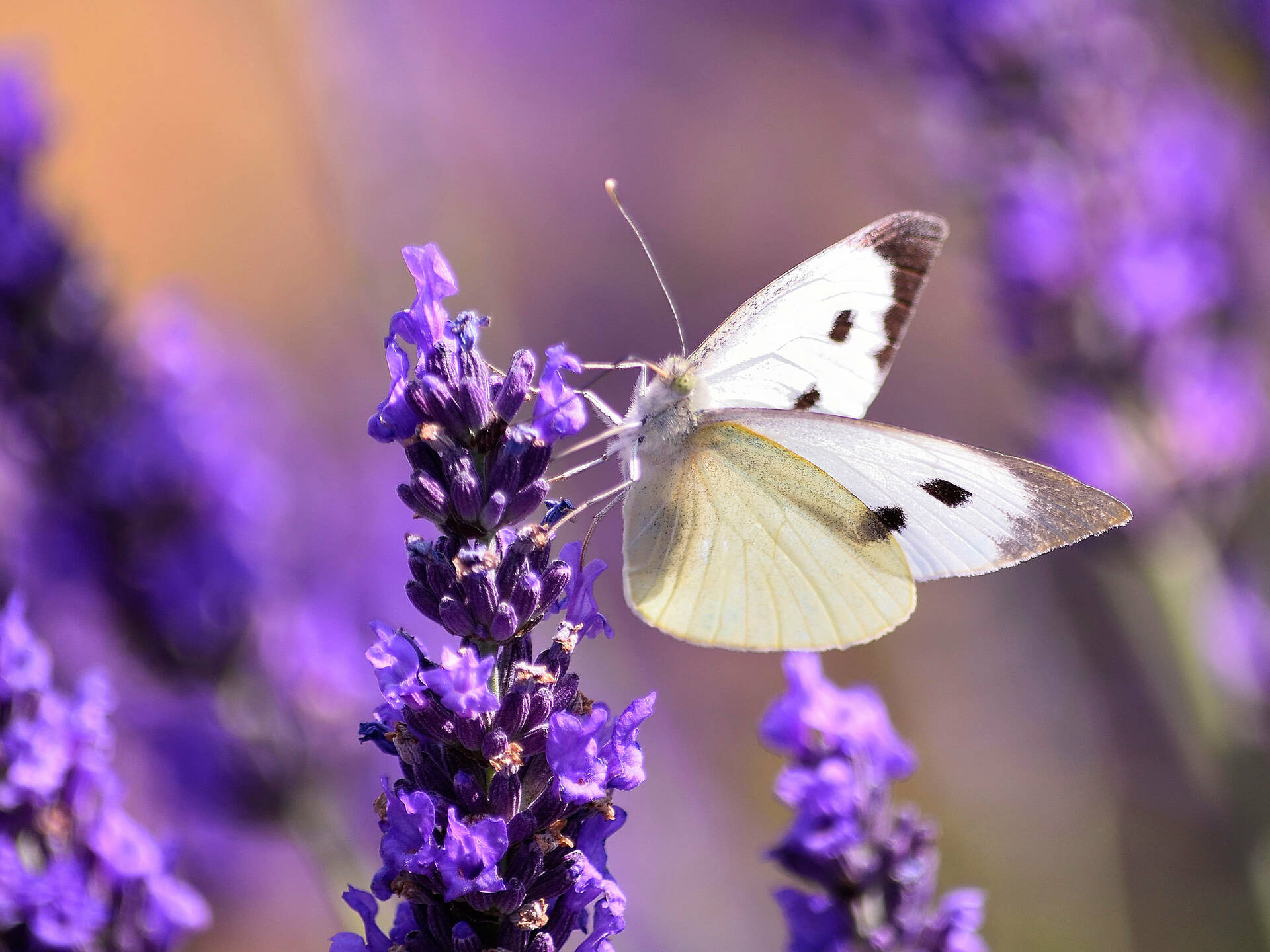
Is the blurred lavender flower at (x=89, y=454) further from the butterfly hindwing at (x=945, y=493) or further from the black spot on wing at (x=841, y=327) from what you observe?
the black spot on wing at (x=841, y=327)

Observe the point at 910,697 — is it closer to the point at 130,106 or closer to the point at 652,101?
the point at 652,101

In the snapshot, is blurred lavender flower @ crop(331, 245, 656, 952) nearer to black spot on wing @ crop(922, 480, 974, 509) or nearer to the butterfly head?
the butterfly head

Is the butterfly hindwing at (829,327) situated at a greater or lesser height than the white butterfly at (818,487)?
greater

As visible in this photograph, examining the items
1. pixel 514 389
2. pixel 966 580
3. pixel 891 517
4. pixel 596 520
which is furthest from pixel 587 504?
pixel 966 580

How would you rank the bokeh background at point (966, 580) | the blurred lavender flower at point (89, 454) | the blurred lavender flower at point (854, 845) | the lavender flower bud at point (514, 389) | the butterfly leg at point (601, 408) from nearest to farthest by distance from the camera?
the lavender flower bud at point (514, 389), the blurred lavender flower at point (854, 845), the butterfly leg at point (601, 408), the blurred lavender flower at point (89, 454), the bokeh background at point (966, 580)

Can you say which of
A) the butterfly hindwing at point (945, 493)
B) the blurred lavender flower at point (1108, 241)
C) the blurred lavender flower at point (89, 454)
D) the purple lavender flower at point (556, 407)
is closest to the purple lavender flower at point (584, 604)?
the purple lavender flower at point (556, 407)

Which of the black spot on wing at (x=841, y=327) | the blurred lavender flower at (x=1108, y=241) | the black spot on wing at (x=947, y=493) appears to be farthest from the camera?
the blurred lavender flower at (x=1108, y=241)

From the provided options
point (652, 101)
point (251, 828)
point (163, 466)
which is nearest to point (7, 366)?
point (163, 466)

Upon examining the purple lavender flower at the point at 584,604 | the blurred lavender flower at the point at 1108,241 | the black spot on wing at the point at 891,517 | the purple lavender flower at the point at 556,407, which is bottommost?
the purple lavender flower at the point at 584,604
